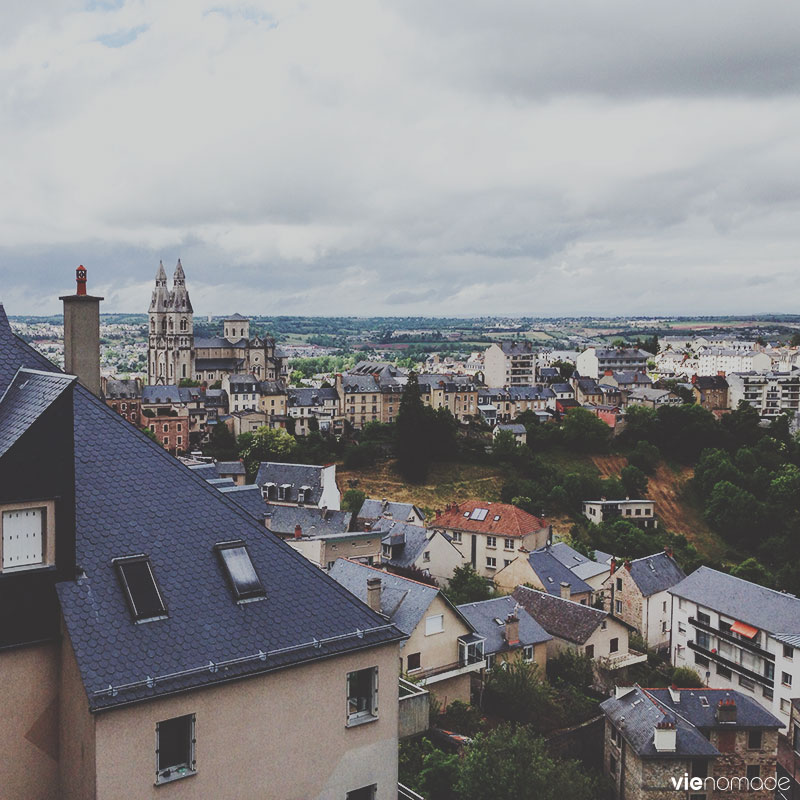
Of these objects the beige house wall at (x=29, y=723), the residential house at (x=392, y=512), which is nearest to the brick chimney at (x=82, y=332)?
the beige house wall at (x=29, y=723)

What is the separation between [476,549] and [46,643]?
177 ft

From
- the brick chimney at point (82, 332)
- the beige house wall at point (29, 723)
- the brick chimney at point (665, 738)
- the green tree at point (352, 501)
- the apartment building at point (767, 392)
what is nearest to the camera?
the beige house wall at point (29, 723)

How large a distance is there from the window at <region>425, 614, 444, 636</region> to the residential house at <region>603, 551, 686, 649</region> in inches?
1067

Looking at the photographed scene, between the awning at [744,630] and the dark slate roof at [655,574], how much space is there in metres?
7.37

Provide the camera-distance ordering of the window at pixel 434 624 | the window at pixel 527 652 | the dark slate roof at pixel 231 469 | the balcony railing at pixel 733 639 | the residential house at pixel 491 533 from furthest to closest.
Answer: the dark slate roof at pixel 231 469, the residential house at pixel 491 533, the balcony railing at pixel 733 639, the window at pixel 527 652, the window at pixel 434 624

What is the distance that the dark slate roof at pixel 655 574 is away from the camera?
184 ft

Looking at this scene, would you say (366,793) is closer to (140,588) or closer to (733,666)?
(140,588)

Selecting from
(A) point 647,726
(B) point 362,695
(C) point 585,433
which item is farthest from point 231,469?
(B) point 362,695

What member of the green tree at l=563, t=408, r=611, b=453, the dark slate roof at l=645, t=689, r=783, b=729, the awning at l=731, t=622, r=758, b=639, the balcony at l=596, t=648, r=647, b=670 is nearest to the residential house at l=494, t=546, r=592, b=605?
the balcony at l=596, t=648, r=647, b=670

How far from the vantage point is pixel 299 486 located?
66.2 m

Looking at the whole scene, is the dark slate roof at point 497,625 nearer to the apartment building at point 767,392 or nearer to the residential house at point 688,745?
the residential house at point 688,745

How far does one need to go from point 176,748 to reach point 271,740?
1.44 metres

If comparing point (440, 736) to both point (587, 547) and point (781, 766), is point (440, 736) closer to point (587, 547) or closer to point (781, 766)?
point (781, 766)

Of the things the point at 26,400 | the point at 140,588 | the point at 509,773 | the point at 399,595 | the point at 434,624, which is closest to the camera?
the point at 26,400
